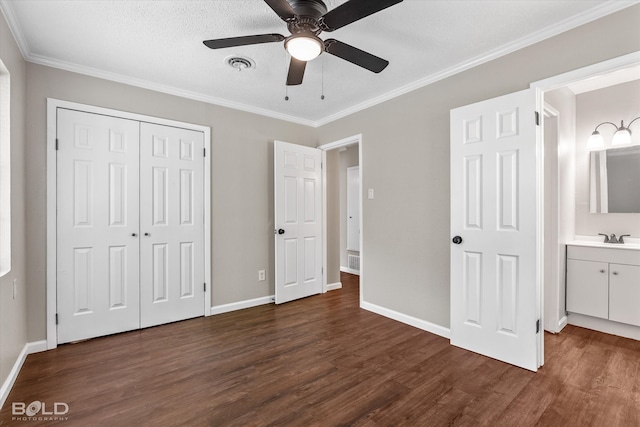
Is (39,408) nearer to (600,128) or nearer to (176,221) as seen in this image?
(176,221)

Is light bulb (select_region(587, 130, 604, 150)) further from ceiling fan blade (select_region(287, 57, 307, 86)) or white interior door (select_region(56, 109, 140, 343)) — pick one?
white interior door (select_region(56, 109, 140, 343))

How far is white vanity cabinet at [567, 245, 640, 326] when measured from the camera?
9.04 ft

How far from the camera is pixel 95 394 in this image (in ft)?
6.50

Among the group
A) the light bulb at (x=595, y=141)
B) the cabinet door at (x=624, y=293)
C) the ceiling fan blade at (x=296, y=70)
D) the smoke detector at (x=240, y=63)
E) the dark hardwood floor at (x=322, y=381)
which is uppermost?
the smoke detector at (x=240, y=63)

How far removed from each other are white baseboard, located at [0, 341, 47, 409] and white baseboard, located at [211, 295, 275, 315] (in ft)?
4.90

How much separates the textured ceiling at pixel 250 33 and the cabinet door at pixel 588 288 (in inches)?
90.2

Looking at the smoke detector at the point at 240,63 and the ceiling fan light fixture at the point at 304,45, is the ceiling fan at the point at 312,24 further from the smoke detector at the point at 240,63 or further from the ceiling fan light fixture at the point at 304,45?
the smoke detector at the point at 240,63

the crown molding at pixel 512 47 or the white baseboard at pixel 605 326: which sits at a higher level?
the crown molding at pixel 512 47

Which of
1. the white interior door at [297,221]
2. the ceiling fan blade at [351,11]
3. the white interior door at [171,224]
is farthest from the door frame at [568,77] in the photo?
the white interior door at [171,224]

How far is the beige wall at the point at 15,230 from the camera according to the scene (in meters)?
1.96

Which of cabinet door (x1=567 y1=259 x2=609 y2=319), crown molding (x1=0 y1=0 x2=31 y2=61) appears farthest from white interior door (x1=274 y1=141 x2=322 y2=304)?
cabinet door (x1=567 y1=259 x2=609 y2=319)

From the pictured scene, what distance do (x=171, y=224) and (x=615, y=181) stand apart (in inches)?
188

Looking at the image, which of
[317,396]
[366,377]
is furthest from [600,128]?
[317,396]

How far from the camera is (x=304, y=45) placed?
179cm
